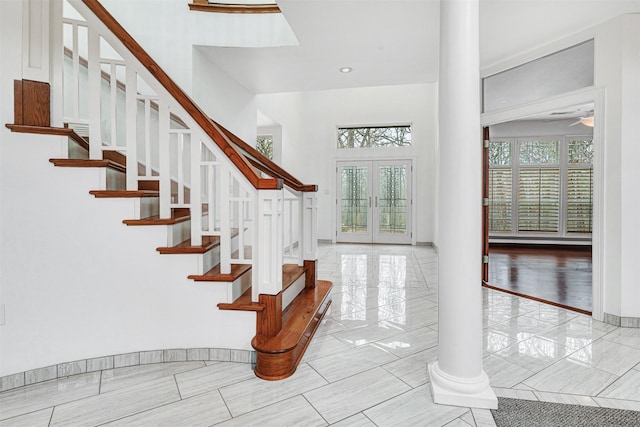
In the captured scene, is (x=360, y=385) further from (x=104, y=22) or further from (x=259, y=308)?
(x=104, y=22)

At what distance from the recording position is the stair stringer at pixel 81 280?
188 cm

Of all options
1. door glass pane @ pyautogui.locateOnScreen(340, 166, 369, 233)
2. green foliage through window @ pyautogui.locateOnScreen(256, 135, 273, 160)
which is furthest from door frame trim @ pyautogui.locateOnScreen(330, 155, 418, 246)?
green foliage through window @ pyautogui.locateOnScreen(256, 135, 273, 160)

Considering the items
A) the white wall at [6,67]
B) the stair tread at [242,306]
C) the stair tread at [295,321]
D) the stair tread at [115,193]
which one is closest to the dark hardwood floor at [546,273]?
the stair tread at [295,321]

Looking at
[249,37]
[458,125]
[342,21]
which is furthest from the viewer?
[249,37]

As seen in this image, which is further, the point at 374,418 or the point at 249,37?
the point at 249,37

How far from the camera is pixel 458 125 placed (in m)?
1.76

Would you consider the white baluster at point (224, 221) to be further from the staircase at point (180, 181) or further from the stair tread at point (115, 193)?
the stair tread at point (115, 193)

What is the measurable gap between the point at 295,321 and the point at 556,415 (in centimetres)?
150

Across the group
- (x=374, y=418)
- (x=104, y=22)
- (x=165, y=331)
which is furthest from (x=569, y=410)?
(x=104, y=22)

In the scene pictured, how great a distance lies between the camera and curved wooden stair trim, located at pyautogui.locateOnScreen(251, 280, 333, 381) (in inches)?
77.5

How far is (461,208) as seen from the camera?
5.82 ft

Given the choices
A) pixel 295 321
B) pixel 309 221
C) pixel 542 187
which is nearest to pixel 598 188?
pixel 309 221

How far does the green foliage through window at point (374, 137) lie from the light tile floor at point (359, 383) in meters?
5.42

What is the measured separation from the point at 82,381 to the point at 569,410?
2589 millimetres
